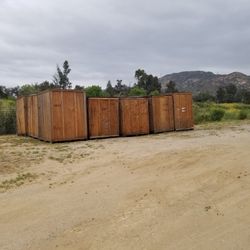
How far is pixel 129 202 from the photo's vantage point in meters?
6.64

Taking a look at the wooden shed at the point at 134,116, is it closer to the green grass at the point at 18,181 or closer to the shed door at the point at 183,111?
the shed door at the point at 183,111

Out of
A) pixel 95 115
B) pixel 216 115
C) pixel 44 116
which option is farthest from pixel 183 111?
pixel 216 115

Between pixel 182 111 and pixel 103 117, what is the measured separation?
471 centimetres

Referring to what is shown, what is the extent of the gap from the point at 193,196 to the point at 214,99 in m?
55.8

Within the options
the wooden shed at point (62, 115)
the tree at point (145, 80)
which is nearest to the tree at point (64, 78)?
the tree at point (145, 80)

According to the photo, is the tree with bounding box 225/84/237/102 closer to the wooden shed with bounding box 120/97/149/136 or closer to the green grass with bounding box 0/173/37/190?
the wooden shed with bounding box 120/97/149/136

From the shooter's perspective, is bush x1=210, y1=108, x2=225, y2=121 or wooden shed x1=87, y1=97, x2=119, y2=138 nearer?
wooden shed x1=87, y1=97, x2=119, y2=138

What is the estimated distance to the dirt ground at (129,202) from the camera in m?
5.04

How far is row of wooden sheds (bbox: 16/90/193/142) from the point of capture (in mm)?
16938

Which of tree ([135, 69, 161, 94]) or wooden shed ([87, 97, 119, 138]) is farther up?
tree ([135, 69, 161, 94])

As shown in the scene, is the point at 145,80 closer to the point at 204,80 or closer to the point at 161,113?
the point at 204,80

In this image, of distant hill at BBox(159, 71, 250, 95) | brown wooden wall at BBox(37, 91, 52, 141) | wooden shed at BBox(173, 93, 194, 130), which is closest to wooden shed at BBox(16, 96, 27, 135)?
brown wooden wall at BBox(37, 91, 52, 141)

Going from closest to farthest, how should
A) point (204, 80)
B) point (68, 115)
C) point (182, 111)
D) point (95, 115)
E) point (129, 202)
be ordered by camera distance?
point (129, 202), point (68, 115), point (95, 115), point (182, 111), point (204, 80)

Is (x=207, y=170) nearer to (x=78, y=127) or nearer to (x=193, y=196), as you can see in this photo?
(x=193, y=196)
